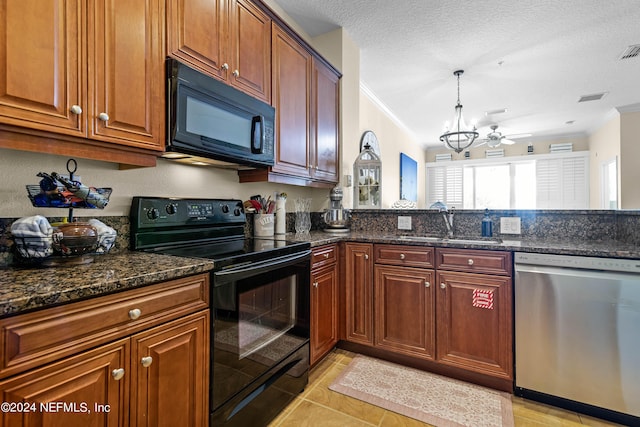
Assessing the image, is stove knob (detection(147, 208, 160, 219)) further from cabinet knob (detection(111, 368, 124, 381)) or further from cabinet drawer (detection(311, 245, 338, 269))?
cabinet drawer (detection(311, 245, 338, 269))

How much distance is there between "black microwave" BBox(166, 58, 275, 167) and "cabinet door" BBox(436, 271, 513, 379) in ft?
4.70

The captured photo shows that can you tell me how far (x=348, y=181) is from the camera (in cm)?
281

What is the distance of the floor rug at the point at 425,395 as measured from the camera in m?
1.61

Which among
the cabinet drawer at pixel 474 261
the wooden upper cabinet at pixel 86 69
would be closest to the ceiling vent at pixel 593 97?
the cabinet drawer at pixel 474 261

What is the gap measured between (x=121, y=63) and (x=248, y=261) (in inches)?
37.4

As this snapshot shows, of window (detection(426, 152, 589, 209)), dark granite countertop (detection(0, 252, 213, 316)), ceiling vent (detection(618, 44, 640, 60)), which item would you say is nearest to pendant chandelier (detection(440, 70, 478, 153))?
ceiling vent (detection(618, 44, 640, 60))

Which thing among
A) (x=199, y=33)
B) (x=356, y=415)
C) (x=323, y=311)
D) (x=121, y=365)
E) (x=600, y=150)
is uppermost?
(x=600, y=150)

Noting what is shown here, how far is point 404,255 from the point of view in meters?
2.06

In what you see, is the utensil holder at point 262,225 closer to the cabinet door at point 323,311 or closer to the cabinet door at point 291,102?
the cabinet door at point 291,102

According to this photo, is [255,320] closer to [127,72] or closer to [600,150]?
[127,72]

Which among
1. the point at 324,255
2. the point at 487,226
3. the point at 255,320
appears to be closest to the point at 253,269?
the point at 255,320

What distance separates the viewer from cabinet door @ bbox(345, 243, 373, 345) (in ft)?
7.22

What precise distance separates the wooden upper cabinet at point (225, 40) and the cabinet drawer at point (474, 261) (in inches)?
60.5

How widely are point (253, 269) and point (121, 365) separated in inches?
23.2
